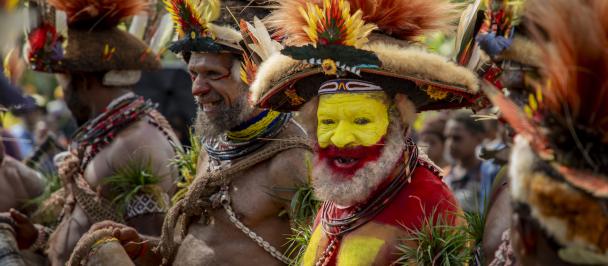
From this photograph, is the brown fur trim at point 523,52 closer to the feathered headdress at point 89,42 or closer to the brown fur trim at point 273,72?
the brown fur trim at point 273,72

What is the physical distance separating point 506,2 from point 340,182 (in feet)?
4.24

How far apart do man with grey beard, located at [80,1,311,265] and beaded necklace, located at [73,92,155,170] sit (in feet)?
3.44

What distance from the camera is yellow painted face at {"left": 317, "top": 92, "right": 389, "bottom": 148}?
4.11 m

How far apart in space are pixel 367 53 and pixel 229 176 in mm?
1714

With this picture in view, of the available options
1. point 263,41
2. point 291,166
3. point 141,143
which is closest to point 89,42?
point 141,143

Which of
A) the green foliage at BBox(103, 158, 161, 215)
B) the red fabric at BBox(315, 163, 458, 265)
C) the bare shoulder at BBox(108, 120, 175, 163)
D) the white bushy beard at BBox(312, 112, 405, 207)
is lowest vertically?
the green foliage at BBox(103, 158, 161, 215)

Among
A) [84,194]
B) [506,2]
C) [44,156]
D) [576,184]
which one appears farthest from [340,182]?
[44,156]

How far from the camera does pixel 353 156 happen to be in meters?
4.14

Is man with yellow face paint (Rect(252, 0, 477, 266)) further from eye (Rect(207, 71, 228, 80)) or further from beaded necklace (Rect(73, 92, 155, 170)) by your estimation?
beaded necklace (Rect(73, 92, 155, 170))

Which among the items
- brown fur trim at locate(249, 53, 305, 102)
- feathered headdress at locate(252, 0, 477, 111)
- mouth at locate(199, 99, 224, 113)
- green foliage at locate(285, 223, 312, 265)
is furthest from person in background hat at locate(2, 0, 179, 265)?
feathered headdress at locate(252, 0, 477, 111)

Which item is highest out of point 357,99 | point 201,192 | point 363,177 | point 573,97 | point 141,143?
point 573,97

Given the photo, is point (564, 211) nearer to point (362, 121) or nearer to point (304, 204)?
point (362, 121)

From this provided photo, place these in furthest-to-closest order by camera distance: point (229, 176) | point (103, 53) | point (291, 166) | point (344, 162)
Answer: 1. point (103, 53)
2. point (229, 176)
3. point (291, 166)
4. point (344, 162)

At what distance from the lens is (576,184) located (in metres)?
2.60
